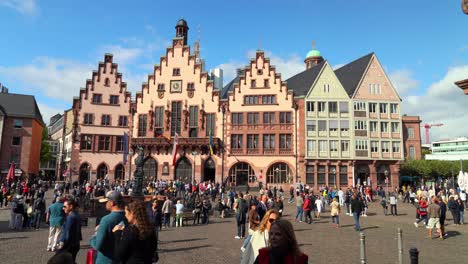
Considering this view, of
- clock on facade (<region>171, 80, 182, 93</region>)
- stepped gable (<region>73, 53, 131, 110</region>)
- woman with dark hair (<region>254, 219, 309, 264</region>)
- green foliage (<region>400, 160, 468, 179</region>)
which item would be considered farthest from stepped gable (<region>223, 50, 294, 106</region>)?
woman with dark hair (<region>254, 219, 309, 264</region>)

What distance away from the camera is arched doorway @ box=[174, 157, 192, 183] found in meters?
46.1

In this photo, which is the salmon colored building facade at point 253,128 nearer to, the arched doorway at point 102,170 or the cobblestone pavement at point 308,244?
the arched doorway at point 102,170

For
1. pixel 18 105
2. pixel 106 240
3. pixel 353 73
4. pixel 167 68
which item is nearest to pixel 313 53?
pixel 353 73

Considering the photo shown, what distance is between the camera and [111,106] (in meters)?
48.9

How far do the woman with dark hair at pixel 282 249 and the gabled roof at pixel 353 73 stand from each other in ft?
148

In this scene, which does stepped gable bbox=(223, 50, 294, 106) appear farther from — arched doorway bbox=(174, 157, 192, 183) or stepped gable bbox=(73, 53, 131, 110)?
stepped gable bbox=(73, 53, 131, 110)

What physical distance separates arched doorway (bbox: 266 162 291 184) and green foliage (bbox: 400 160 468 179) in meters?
20.7

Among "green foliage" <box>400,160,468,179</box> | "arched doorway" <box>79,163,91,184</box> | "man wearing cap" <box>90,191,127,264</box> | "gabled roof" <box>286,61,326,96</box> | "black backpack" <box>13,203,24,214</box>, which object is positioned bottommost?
"black backpack" <box>13,203,24,214</box>

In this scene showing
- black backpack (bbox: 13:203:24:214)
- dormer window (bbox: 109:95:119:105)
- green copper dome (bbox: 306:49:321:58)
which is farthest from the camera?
green copper dome (bbox: 306:49:321:58)

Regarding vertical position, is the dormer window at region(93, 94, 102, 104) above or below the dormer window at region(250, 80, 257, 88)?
below

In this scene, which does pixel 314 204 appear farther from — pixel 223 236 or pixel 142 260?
pixel 142 260

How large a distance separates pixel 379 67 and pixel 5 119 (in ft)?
182

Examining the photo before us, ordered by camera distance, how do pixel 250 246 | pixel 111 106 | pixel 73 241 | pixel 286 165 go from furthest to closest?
pixel 111 106, pixel 286 165, pixel 73 241, pixel 250 246

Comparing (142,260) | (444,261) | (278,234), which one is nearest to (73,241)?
(142,260)
